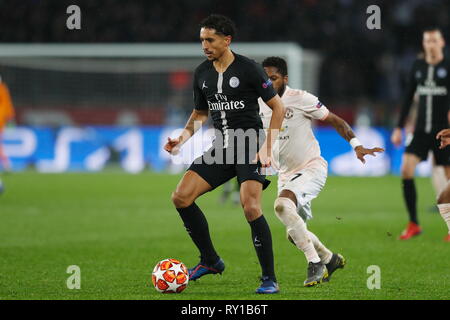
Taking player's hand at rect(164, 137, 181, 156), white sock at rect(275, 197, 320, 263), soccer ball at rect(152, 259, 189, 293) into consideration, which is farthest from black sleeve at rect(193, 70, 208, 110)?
soccer ball at rect(152, 259, 189, 293)

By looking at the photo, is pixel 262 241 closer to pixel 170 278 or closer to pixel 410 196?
pixel 170 278

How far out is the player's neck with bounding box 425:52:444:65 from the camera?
36.2 ft

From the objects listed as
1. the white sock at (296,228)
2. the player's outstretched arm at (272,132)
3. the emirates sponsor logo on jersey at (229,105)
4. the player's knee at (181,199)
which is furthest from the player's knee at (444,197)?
the player's knee at (181,199)

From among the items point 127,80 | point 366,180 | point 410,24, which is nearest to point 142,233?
point 366,180

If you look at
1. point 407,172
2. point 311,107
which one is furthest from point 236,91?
point 407,172

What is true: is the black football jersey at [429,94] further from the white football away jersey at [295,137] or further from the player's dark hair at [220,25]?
the player's dark hair at [220,25]

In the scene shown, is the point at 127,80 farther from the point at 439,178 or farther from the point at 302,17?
the point at 439,178

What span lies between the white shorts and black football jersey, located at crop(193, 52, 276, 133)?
2.28ft

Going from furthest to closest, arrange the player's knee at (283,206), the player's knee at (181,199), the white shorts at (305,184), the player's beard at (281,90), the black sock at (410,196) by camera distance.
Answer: the black sock at (410,196) → the player's beard at (281,90) → the white shorts at (305,184) → the player's knee at (283,206) → the player's knee at (181,199)

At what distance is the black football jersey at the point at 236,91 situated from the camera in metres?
7.05

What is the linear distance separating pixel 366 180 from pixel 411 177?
9270 mm

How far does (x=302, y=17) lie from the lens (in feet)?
87.5

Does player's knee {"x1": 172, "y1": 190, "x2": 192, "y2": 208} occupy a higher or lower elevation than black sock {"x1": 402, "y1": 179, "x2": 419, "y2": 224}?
higher

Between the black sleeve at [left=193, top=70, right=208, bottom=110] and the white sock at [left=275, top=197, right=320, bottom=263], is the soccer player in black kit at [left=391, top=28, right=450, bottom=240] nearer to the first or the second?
the white sock at [left=275, top=197, right=320, bottom=263]
